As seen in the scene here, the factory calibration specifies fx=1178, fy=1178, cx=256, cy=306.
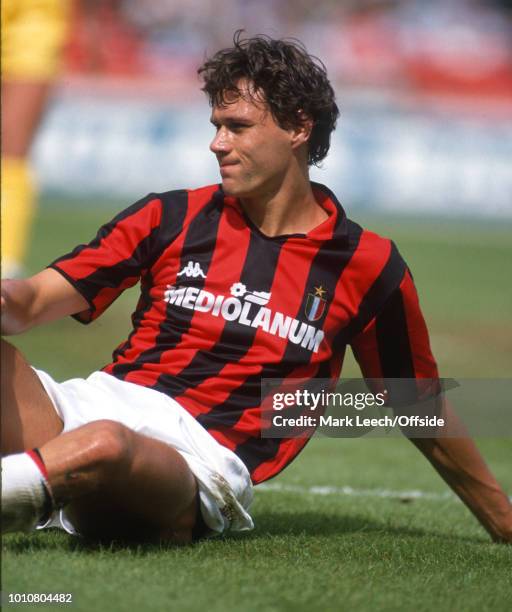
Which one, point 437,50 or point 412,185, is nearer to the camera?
point 412,185

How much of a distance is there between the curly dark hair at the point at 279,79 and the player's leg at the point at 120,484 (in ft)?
3.73

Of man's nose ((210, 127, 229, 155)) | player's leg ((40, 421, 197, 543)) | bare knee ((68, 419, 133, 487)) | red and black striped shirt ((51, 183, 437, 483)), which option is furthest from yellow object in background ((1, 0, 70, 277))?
bare knee ((68, 419, 133, 487))

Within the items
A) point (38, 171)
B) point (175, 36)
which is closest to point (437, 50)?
point (175, 36)

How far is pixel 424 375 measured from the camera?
3.84 metres

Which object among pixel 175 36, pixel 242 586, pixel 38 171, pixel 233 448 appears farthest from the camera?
pixel 175 36

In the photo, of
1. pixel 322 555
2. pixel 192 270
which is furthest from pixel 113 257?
pixel 322 555

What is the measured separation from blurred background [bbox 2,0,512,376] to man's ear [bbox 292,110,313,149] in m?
7.91

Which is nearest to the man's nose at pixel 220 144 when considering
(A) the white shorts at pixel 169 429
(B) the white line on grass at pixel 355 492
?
(A) the white shorts at pixel 169 429

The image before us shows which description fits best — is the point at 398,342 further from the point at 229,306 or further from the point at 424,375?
the point at 229,306

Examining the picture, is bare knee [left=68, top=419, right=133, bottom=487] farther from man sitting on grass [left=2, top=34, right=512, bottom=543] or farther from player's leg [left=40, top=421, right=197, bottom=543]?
man sitting on grass [left=2, top=34, right=512, bottom=543]

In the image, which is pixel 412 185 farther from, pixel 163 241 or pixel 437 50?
pixel 163 241

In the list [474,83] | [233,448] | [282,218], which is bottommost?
[233,448]

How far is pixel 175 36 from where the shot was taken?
21.8 metres

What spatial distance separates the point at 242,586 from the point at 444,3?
70.4ft
